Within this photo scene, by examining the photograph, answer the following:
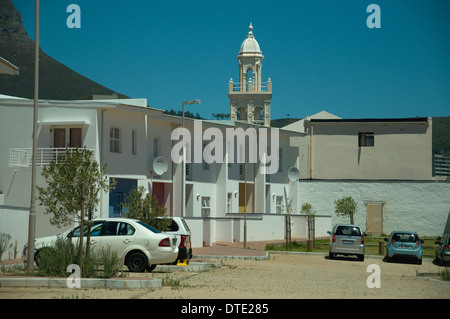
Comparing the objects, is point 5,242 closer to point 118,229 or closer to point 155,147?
point 118,229

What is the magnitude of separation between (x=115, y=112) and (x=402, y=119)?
30169 mm

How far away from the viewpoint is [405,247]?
34.2 m

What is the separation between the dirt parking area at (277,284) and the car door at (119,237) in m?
1.20

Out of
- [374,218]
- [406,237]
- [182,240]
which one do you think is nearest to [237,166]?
[374,218]

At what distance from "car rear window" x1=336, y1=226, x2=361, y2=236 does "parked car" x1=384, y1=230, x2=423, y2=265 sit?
162cm

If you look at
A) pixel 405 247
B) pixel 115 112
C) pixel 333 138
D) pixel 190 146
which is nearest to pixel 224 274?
pixel 405 247

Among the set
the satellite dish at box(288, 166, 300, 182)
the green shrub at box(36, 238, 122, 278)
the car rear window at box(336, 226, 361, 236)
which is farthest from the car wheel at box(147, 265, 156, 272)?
the satellite dish at box(288, 166, 300, 182)

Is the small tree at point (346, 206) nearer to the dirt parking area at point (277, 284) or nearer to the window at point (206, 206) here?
the window at point (206, 206)

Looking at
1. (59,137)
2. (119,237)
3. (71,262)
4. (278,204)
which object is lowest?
(71,262)

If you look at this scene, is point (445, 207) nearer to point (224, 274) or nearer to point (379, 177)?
point (379, 177)

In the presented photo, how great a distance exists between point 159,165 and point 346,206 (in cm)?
1901

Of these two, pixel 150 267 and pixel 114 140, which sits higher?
pixel 114 140

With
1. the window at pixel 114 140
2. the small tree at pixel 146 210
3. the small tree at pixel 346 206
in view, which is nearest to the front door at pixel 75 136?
the window at pixel 114 140
